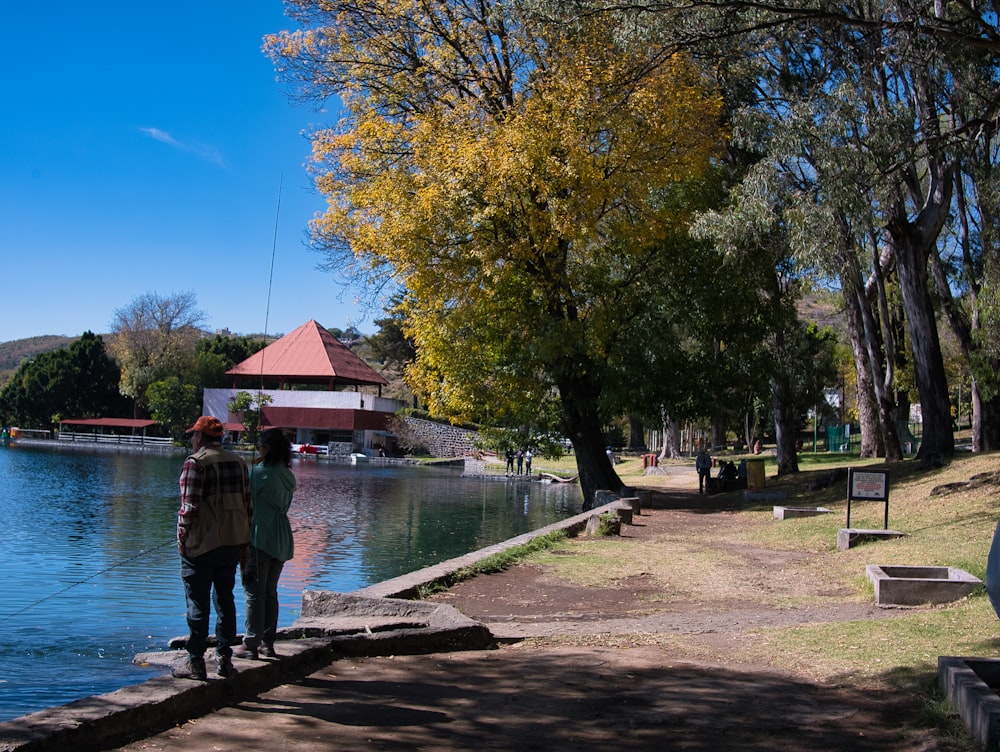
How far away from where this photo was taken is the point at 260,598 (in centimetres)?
605

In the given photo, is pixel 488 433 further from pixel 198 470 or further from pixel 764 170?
pixel 198 470

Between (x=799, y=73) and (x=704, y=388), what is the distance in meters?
8.22

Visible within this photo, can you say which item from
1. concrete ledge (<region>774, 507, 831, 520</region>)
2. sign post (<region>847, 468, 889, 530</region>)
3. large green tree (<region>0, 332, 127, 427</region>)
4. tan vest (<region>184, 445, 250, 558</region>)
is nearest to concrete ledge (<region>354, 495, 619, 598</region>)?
tan vest (<region>184, 445, 250, 558</region>)

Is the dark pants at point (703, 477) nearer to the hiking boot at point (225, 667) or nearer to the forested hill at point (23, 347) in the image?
the hiking boot at point (225, 667)

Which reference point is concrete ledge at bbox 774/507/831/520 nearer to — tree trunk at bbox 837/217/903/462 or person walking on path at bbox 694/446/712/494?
tree trunk at bbox 837/217/903/462

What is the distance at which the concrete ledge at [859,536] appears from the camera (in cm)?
1227

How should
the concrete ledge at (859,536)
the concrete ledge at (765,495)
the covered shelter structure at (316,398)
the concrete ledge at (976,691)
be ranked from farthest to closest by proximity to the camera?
the covered shelter structure at (316,398) → the concrete ledge at (765,495) → the concrete ledge at (859,536) → the concrete ledge at (976,691)

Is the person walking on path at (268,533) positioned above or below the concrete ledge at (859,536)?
above

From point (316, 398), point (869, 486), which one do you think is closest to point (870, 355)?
point (869, 486)

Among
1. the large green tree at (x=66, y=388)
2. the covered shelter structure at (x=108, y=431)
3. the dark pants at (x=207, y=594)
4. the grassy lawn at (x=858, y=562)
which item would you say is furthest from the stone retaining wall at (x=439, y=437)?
the dark pants at (x=207, y=594)

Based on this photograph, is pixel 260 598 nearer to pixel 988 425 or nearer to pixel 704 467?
pixel 704 467

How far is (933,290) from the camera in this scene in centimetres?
3086

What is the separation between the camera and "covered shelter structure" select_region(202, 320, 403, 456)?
→ 65.6m

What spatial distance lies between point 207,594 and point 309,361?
6258cm
